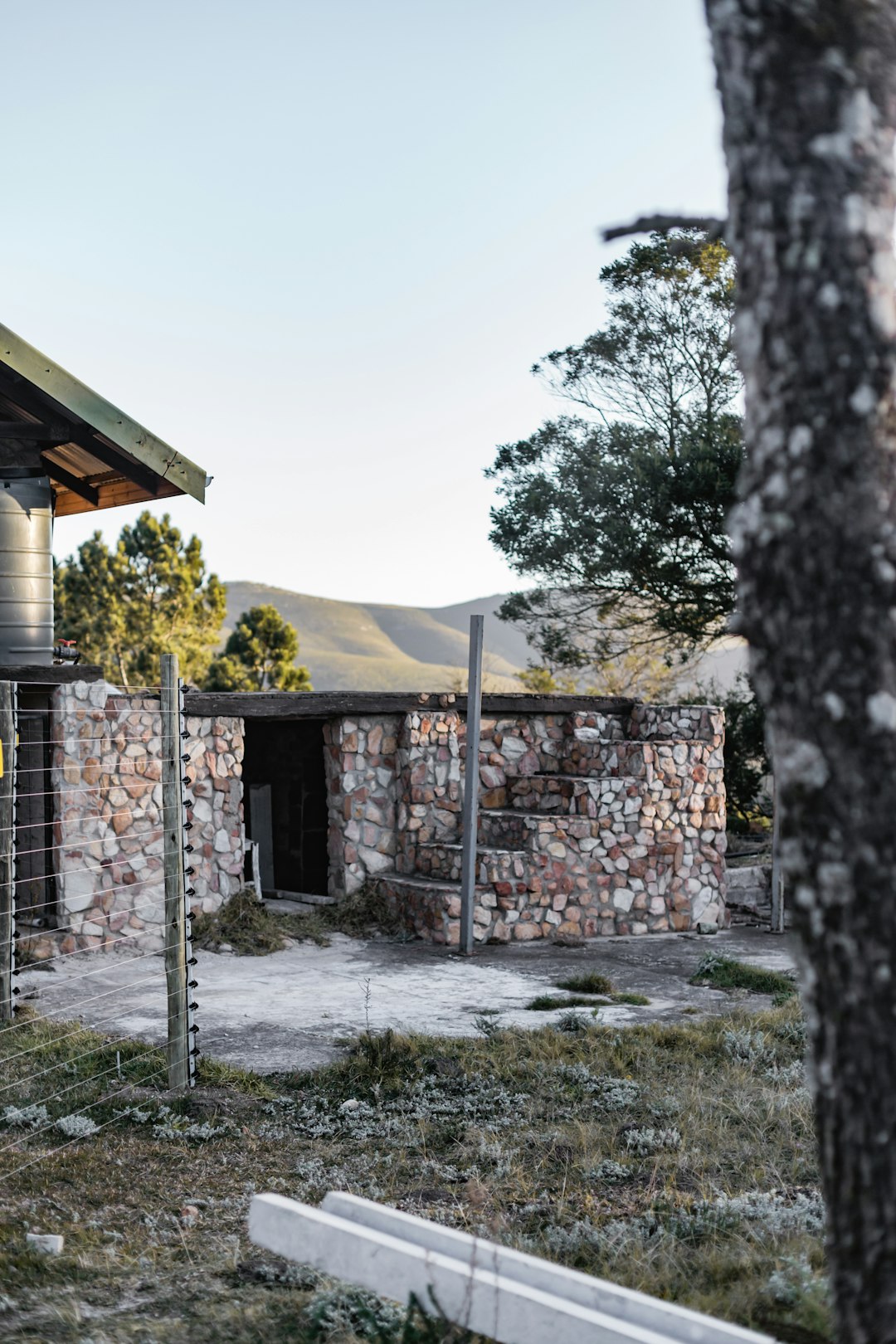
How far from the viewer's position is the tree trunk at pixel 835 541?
94.7 inches

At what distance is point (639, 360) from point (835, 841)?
2034 centimetres

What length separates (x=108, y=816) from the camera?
10930 mm

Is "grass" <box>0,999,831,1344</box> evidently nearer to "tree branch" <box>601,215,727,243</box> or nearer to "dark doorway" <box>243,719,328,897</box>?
"tree branch" <box>601,215,727,243</box>

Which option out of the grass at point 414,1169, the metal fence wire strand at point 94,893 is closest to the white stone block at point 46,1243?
the grass at point 414,1169

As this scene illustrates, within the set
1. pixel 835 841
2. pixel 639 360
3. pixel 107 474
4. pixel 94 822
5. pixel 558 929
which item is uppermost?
pixel 639 360

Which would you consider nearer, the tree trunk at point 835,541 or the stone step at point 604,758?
the tree trunk at point 835,541

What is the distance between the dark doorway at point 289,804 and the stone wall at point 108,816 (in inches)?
111

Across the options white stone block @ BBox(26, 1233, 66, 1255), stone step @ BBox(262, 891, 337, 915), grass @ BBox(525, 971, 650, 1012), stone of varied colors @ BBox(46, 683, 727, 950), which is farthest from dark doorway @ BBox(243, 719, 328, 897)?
white stone block @ BBox(26, 1233, 66, 1255)

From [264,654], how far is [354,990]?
2306 cm

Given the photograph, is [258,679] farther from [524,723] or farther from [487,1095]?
[487,1095]

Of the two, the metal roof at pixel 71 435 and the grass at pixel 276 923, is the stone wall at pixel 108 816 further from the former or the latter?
the metal roof at pixel 71 435

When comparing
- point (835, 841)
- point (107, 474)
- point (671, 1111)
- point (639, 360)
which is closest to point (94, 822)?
point (107, 474)

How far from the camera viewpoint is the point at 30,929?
10.7 m

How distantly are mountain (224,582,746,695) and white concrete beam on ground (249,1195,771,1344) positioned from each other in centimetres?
6915
